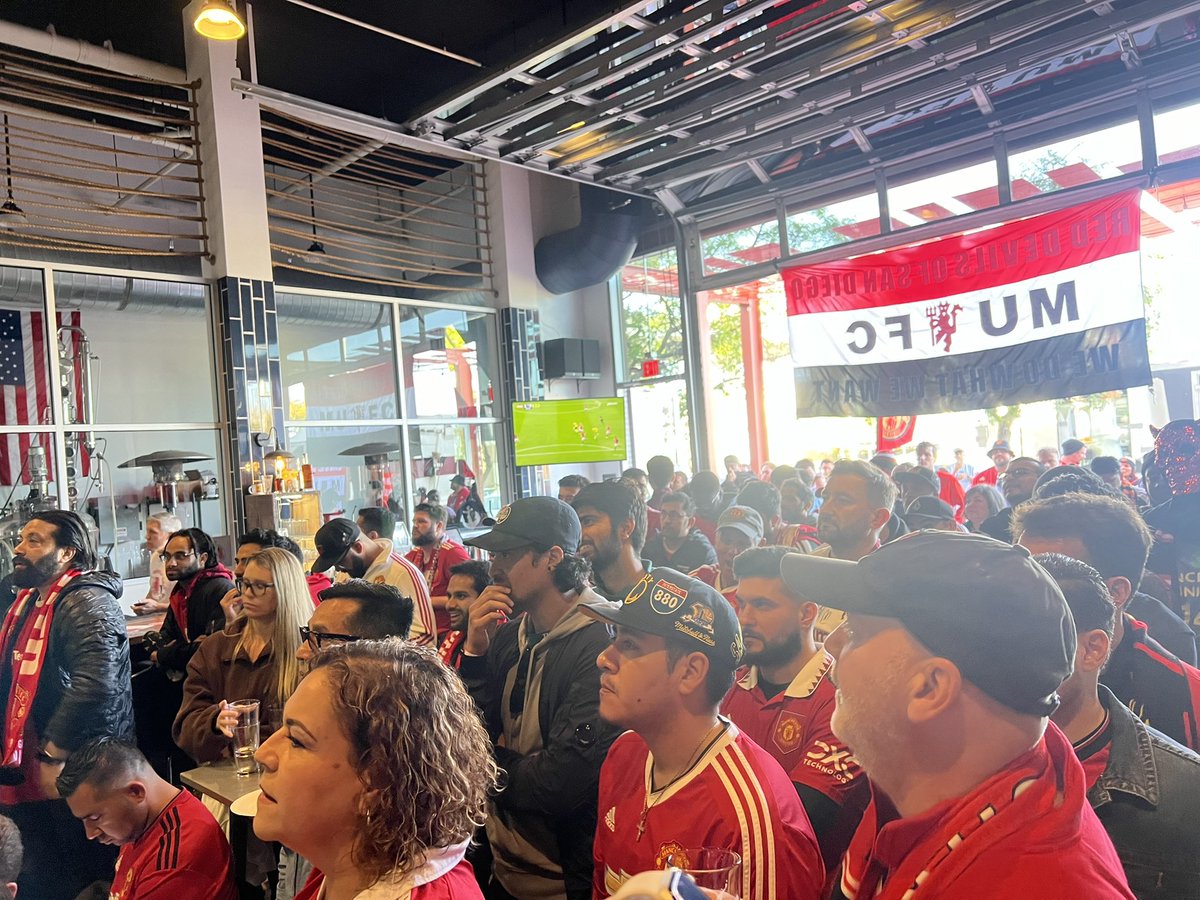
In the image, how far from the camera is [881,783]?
1017mm

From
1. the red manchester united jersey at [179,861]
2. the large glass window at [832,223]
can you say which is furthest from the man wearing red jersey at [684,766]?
the large glass window at [832,223]

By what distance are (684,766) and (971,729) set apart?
806 millimetres

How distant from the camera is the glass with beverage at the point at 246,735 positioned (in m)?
2.58

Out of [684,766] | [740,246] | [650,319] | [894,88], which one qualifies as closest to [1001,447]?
[894,88]

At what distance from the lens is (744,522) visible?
13.2 feet

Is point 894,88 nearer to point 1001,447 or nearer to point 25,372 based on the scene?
point 1001,447

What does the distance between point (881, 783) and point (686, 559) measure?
11.8 ft

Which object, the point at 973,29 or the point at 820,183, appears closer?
the point at 973,29

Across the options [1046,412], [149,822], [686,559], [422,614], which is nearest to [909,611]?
[149,822]

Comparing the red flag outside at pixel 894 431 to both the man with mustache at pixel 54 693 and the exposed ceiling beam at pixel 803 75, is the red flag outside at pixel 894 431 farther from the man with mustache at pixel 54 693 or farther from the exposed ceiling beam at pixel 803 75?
the man with mustache at pixel 54 693

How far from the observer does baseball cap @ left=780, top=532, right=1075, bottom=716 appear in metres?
0.95

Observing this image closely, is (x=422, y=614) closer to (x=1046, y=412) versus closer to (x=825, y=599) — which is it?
(x=825, y=599)

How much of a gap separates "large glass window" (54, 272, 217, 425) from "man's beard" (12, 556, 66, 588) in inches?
170

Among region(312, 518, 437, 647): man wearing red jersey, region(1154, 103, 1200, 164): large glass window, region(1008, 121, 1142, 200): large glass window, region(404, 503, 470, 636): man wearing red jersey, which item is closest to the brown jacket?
region(312, 518, 437, 647): man wearing red jersey
